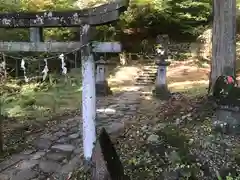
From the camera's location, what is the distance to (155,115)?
9383mm

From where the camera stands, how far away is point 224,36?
8992 mm

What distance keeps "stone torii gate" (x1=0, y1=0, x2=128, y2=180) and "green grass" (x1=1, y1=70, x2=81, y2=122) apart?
14.1 feet

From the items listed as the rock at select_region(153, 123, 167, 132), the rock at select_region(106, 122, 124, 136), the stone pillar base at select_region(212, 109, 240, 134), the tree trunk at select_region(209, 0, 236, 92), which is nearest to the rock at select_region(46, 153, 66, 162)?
the rock at select_region(106, 122, 124, 136)

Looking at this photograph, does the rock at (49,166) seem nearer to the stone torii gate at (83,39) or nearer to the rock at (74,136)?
the stone torii gate at (83,39)

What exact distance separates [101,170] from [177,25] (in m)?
16.8

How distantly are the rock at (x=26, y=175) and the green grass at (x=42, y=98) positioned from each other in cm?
396

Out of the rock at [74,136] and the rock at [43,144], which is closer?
the rock at [43,144]

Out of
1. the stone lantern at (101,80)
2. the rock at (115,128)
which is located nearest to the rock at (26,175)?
the rock at (115,128)

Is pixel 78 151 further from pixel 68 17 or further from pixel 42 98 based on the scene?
pixel 42 98

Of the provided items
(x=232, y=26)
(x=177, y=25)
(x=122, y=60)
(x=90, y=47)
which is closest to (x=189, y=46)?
(x=177, y=25)

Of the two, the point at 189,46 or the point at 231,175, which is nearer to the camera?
the point at 231,175

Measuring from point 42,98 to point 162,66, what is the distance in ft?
15.5

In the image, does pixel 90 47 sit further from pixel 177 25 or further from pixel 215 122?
pixel 177 25

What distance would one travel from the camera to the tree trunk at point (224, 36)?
29.0ft
